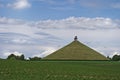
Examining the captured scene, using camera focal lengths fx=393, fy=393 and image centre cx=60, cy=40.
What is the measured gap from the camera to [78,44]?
460 ft

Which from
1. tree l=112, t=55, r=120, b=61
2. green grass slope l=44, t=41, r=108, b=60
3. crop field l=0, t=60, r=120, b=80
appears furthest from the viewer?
tree l=112, t=55, r=120, b=61

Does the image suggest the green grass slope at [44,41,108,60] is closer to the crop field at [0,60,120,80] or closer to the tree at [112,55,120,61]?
the tree at [112,55,120,61]

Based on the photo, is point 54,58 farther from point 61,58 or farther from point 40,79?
point 40,79

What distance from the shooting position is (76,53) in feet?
450

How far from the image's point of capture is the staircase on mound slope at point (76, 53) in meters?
136

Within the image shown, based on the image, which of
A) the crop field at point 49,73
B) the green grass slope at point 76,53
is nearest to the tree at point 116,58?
the green grass slope at point 76,53

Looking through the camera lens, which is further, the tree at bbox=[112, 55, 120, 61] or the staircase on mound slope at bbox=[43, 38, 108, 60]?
the tree at bbox=[112, 55, 120, 61]

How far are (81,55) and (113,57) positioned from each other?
50.2ft

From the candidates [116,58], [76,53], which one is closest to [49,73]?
[76,53]

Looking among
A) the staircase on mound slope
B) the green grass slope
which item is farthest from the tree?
the green grass slope

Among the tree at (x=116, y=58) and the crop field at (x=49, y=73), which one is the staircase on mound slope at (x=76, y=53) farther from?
the crop field at (x=49, y=73)

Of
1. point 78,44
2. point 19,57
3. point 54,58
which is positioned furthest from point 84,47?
point 19,57

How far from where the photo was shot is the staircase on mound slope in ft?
447

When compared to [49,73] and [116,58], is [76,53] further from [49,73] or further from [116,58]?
[49,73]
